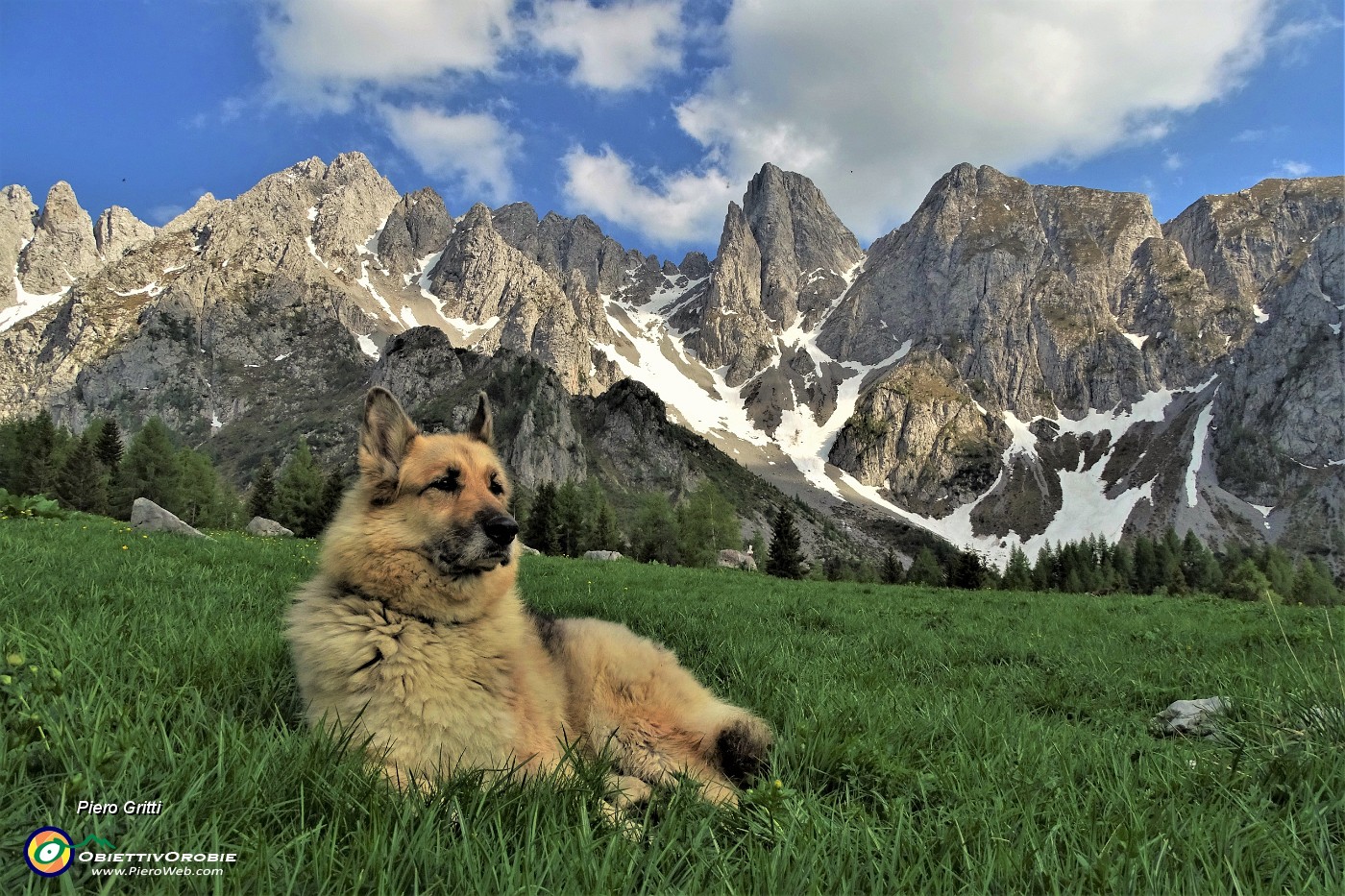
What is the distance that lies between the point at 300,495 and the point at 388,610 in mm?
72611

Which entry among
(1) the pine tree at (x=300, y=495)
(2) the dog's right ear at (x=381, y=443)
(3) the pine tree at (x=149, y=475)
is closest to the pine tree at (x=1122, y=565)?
(1) the pine tree at (x=300, y=495)

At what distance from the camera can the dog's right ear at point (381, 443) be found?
4094 millimetres

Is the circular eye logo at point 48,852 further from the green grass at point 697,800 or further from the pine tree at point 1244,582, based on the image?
the pine tree at point 1244,582

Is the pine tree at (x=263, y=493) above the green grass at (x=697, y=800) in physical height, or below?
below

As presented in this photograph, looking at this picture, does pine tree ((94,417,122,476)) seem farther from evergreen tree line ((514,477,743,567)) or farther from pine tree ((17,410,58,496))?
evergreen tree line ((514,477,743,567))

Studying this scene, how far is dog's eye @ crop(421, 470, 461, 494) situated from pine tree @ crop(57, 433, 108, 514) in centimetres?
7537

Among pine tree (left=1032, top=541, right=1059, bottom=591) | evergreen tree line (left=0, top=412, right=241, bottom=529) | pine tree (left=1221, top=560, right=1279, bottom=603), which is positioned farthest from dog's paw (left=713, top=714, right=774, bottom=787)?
pine tree (left=1032, top=541, right=1059, bottom=591)

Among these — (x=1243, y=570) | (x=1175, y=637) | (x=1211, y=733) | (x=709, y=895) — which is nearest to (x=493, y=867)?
(x=709, y=895)

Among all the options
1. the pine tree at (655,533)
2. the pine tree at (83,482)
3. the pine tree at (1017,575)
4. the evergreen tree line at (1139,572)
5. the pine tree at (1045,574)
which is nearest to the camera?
the pine tree at (83,482)

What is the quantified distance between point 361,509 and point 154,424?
289 feet

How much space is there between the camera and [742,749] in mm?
3852

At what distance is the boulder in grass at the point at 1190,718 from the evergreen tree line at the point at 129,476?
193 feet

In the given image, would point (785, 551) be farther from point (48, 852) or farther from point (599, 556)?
point (48, 852)

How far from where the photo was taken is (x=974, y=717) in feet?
15.4
